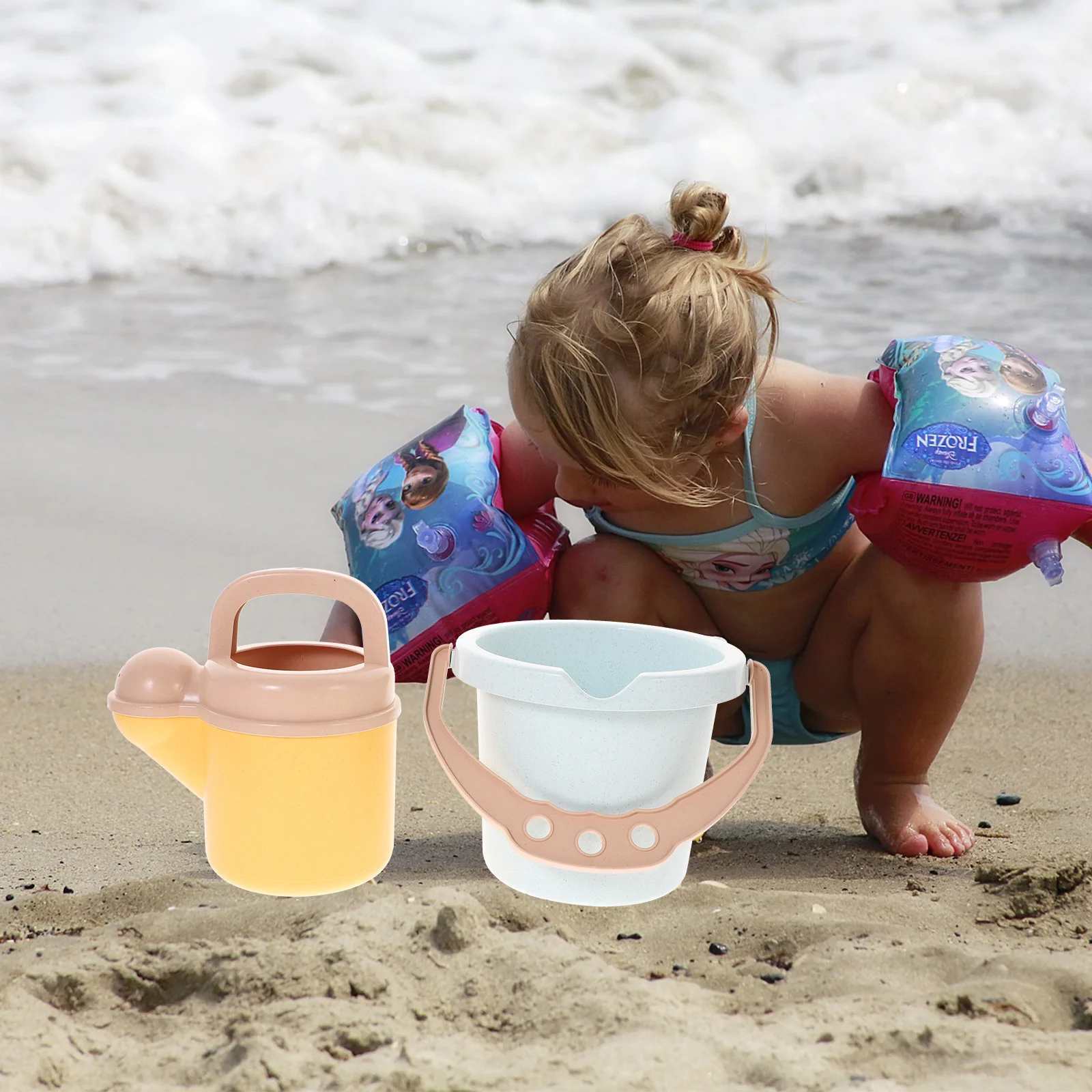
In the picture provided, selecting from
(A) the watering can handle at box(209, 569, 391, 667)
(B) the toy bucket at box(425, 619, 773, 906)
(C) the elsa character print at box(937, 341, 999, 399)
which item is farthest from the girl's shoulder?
(A) the watering can handle at box(209, 569, 391, 667)

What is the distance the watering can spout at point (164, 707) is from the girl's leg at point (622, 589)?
Result: 0.77 m

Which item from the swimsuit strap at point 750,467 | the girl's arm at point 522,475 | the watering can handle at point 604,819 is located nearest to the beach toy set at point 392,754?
the watering can handle at point 604,819

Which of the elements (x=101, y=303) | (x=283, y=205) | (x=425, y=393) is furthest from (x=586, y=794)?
(x=283, y=205)

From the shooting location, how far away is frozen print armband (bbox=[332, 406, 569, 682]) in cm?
233

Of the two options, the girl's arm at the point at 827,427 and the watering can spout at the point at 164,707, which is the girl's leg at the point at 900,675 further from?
the watering can spout at the point at 164,707

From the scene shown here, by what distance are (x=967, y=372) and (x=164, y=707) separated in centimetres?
137

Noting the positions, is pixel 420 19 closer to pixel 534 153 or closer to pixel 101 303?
pixel 534 153

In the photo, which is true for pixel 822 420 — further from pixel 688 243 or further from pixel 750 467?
pixel 688 243

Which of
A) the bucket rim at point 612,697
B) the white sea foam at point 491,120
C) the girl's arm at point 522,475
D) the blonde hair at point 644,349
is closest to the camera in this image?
the bucket rim at point 612,697

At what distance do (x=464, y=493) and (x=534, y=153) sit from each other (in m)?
4.51

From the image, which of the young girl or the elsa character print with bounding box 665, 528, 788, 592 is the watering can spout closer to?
the young girl

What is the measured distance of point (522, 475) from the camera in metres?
2.51

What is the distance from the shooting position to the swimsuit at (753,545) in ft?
7.80

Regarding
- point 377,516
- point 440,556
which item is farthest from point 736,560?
point 377,516
